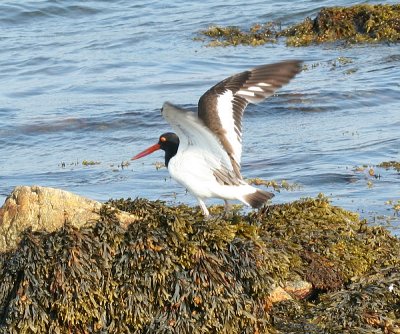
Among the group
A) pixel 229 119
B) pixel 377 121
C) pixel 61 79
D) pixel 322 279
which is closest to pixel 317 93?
Answer: pixel 377 121

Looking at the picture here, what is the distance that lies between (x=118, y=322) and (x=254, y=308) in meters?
0.78

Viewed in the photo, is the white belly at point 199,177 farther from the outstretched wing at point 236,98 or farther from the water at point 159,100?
the water at point 159,100

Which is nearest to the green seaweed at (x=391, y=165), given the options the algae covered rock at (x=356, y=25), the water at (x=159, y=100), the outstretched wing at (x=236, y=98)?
the water at (x=159, y=100)

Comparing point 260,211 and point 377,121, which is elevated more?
point 260,211

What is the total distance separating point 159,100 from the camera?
44.5ft

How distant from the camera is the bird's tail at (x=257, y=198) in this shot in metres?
6.02

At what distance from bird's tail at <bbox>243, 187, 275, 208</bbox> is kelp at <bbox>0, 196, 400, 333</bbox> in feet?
1.31

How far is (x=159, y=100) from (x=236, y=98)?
22.7 feet

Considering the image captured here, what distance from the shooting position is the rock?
211 inches

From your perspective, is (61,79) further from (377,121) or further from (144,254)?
(144,254)

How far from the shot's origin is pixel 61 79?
50.3 ft

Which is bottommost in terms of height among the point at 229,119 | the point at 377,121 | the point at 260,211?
the point at 377,121

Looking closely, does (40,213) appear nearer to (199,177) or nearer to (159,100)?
(199,177)

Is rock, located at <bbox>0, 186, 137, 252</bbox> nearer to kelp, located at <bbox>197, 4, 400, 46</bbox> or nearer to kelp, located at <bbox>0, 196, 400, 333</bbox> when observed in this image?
kelp, located at <bbox>0, 196, 400, 333</bbox>
